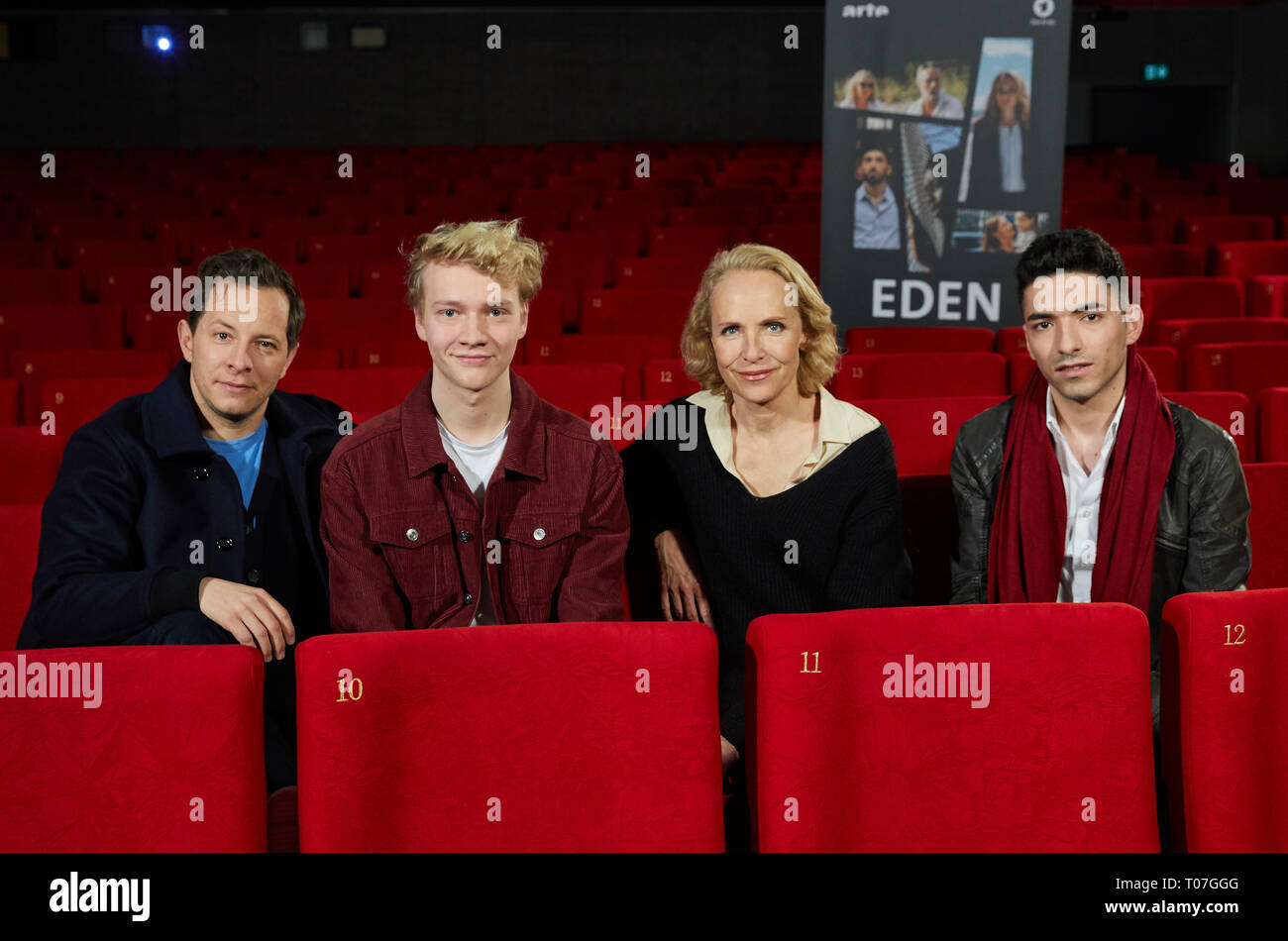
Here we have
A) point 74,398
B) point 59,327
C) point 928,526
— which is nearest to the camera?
point 928,526

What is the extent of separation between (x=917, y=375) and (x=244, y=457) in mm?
1969

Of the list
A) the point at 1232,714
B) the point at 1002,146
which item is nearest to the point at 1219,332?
the point at 1002,146

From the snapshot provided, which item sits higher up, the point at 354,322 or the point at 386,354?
the point at 354,322

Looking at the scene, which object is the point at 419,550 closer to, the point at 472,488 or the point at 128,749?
the point at 472,488

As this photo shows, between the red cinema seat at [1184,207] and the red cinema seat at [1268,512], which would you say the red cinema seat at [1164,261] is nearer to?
the red cinema seat at [1184,207]

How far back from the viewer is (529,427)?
6.45ft

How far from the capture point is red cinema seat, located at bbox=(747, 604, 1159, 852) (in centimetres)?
150

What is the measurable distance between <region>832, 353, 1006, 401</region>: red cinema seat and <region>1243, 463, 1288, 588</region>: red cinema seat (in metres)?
1.15

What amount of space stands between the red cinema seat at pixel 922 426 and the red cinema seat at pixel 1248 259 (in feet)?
11.0

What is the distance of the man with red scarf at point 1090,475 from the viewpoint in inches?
79.7

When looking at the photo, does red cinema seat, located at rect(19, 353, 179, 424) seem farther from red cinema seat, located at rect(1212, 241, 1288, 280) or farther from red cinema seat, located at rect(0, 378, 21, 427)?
red cinema seat, located at rect(1212, 241, 1288, 280)

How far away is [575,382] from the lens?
10.5 feet
